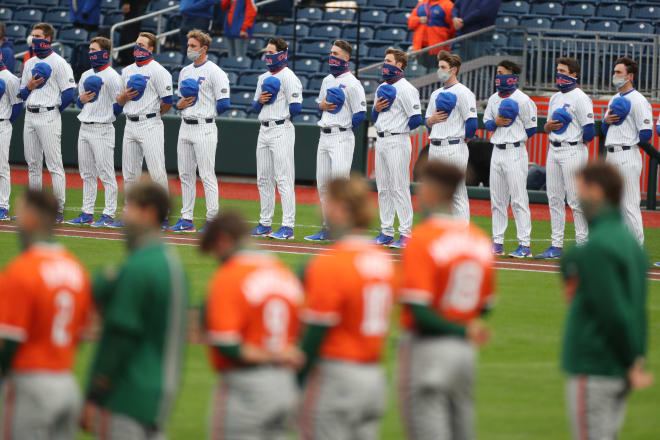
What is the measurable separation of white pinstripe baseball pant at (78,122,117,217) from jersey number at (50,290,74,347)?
10.9 meters

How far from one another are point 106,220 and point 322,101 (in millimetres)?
3325

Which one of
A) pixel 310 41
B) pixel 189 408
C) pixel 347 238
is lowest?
pixel 189 408

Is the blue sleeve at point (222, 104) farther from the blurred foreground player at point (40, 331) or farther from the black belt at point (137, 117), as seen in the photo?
the blurred foreground player at point (40, 331)

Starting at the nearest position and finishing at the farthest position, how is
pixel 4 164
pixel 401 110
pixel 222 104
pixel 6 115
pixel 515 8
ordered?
pixel 401 110 < pixel 222 104 < pixel 4 164 < pixel 6 115 < pixel 515 8

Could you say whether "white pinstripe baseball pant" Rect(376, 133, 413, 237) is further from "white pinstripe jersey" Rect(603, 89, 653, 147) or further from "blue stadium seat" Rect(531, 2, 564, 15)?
"blue stadium seat" Rect(531, 2, 564, 15)

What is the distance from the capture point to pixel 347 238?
4930 mm

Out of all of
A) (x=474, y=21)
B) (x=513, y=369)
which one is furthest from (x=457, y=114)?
(x=474, y=21)

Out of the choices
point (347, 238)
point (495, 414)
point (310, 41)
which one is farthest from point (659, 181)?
point (347, 238)

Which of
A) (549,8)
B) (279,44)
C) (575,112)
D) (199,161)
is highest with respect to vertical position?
(549,8)

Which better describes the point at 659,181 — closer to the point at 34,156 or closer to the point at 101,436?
the point at 34,156

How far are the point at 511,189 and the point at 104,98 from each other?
5.47m

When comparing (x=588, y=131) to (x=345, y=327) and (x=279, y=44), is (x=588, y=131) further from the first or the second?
(x=345, y=327)

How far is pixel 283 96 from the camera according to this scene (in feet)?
49.7

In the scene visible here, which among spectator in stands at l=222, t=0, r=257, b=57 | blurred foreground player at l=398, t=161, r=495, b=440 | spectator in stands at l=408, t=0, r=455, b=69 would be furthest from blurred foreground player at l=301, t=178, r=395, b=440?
spectator in stands at l=222, t=0, r=257, b=57
